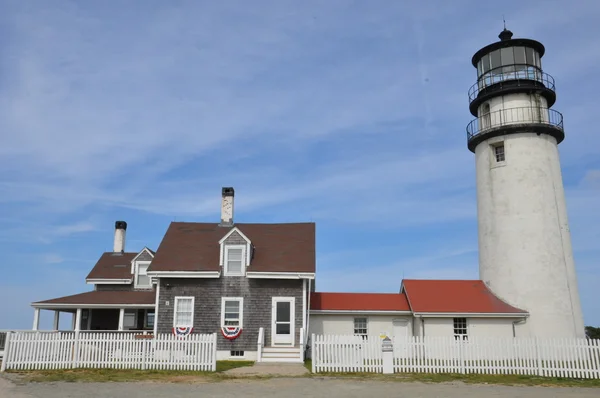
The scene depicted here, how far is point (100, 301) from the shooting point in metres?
24.5

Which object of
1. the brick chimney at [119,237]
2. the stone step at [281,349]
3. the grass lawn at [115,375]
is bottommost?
the grass lawn at [115,375]

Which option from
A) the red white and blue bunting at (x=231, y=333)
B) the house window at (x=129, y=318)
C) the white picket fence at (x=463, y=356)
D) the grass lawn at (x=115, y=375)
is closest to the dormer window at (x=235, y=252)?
the red white and blue bunting at (x=231, y=333)

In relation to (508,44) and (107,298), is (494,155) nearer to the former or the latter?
(508,44)

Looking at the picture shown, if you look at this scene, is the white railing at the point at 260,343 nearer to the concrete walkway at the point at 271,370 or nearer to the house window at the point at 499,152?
the concrete walkway at the point at 271,370

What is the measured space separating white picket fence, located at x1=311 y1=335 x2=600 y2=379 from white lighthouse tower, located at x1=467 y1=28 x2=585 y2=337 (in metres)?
6.79

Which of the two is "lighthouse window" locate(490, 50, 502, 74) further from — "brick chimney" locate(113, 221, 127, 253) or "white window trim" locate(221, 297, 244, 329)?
"brick chimney" locate(113, 221, 127, 253)

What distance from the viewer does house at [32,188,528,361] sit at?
73.4 feet

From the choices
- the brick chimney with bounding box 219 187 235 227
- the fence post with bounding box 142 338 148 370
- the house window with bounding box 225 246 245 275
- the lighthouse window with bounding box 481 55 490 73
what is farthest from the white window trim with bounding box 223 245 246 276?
the lighthouse window with bounding box 481 55 490 73

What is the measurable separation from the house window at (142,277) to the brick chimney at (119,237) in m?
3.00

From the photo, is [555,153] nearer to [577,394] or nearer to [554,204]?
[554,204]

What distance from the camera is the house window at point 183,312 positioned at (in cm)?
2250

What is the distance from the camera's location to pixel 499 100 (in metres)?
27.0

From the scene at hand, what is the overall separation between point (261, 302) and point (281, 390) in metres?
9.50

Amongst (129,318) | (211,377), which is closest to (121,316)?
(129,318)
